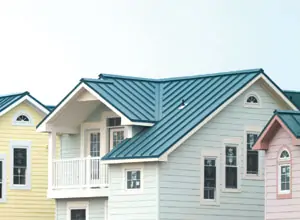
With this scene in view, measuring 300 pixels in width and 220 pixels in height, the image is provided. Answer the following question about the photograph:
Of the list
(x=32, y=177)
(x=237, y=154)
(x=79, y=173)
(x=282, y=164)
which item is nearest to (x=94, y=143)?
(x=79, y=173)

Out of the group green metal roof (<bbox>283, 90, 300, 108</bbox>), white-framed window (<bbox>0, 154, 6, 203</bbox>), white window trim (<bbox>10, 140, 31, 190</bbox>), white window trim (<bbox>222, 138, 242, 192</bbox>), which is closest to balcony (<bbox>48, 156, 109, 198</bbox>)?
white window trim (<bbox>222, 138, 242, 192</bbox>)

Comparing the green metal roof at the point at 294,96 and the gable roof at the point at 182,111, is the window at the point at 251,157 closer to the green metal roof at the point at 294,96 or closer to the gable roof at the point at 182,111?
the gable roof at the point at 182,111

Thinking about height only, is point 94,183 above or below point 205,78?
below

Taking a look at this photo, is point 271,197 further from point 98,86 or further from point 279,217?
point 98,86

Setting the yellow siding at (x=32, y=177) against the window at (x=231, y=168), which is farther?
the yellow siding at (x=32, y=177)

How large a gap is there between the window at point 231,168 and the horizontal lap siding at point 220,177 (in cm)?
24

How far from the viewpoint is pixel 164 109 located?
2347 inches

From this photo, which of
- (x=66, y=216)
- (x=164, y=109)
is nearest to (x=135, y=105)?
(x=164, y=109)

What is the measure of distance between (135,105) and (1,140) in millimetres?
9618

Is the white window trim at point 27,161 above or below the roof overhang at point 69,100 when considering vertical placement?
below

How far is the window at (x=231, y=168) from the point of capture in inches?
2291

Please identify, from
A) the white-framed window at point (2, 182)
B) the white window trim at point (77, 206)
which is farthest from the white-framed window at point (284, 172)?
the white-framed window at point (2, 182)

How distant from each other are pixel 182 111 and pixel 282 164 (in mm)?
7955

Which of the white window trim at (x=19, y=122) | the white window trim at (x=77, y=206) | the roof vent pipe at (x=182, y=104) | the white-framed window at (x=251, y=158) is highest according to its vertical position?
the roof vent pipe at (x=182, y=104)
